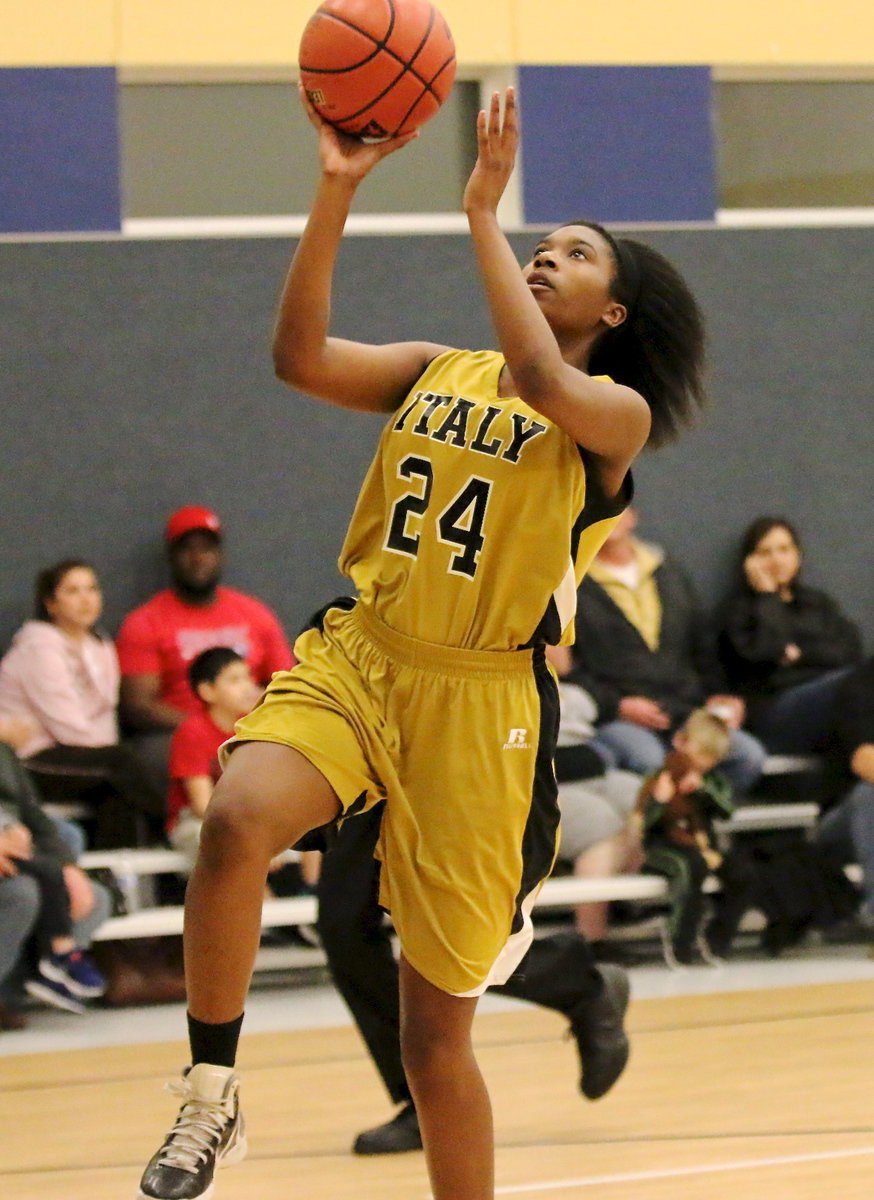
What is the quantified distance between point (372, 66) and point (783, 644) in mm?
4868

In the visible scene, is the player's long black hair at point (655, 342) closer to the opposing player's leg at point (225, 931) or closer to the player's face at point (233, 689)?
the opposing player's leg at point (225, 931)

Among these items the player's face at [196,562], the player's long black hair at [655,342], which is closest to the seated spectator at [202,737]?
the player's face at [196,562]

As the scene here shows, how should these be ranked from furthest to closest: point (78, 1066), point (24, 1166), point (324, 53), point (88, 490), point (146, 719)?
point (88, 490) < point (146, 719) < point (78, 1066) < point (24, 1166) < point (324, 53)

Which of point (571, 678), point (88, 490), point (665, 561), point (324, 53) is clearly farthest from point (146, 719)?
point (324, 53)

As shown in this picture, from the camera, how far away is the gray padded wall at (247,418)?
24.8ft

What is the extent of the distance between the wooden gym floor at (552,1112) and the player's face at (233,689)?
123cm

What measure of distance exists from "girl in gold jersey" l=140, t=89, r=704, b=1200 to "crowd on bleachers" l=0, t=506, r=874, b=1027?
9.88ft

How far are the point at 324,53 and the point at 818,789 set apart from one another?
190 inches

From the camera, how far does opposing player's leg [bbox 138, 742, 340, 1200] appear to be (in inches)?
117

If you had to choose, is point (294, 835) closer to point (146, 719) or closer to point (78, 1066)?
point (78, 1066)

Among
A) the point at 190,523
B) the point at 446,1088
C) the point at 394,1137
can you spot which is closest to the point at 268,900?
the point at 190,523

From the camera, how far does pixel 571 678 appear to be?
7297 millimetres

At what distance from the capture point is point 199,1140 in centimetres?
A: 301

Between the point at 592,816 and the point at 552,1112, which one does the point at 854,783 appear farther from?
the point at 552,1112
